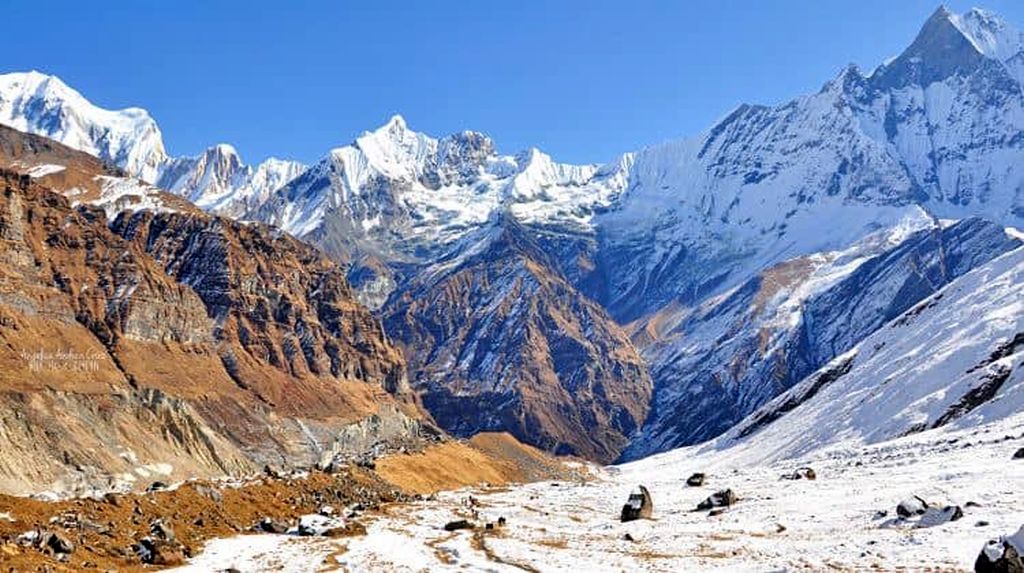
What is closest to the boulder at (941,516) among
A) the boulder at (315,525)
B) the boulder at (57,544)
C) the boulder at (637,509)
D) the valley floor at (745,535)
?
the valley floor at (745,535)

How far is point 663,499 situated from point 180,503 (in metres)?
52.9

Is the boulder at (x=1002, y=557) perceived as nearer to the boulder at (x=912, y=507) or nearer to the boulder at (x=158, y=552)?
the boulder at (x=912, y=507)

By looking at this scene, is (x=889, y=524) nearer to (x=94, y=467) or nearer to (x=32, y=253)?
(x=94, y=467)

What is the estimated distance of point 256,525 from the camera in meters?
61.0

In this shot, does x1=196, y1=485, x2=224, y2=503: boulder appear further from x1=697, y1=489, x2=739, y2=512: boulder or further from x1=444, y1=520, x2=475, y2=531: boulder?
x1=697, y1=489, x2=739, y2=512: boulder

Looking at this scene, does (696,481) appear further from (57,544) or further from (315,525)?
(57,544)

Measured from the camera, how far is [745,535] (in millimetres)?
55281

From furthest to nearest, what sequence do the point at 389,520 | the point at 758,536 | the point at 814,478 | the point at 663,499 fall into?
the point at 663,499 < the point at 814,478 < the point at 389,520 < the point at 758,536

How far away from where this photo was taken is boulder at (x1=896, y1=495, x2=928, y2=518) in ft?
165

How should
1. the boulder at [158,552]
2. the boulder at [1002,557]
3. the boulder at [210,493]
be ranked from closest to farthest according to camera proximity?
the boulder at [1002,557]
the boulder at [158,552]
the boulder at [210,493]

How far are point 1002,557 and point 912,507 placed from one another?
15.1 m

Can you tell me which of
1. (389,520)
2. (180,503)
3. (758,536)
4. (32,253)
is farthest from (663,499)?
(32,253)

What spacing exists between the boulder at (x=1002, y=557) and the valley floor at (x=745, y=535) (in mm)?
3094

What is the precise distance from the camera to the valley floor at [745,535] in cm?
4475
